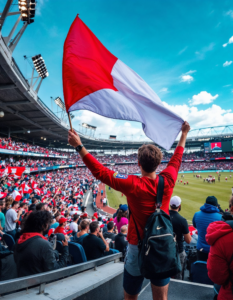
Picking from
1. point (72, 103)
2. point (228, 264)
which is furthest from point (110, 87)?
point (228, 264)

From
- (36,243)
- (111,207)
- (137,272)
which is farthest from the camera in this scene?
(111,207)

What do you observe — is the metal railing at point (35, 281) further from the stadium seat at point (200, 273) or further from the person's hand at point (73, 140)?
the stadium seat at point (200, 273)

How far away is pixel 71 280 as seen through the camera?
2.17 m

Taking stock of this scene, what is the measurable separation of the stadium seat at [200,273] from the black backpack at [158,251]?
2.06 metres

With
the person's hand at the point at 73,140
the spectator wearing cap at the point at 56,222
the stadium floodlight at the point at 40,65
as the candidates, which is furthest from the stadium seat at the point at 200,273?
the stadium floodlight at the point at 40,65

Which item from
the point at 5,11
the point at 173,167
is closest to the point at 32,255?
the point at 173,167

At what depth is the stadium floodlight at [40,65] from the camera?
850 inches

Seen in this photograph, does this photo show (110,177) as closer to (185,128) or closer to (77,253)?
(185,128)

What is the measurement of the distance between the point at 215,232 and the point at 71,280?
1785 millimetres

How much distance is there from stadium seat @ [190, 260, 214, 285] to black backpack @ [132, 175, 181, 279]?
2.06 m

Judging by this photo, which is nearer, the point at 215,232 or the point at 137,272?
the point at 215,232

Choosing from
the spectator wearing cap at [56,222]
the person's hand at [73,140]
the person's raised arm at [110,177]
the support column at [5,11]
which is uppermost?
the support column at [5,11]

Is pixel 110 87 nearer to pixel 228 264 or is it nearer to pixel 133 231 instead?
pixel 133 231

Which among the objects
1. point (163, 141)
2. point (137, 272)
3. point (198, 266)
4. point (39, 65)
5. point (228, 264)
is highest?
point (39, 65)
